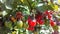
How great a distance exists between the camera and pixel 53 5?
3.25ft

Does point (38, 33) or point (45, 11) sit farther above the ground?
point (45, 11)

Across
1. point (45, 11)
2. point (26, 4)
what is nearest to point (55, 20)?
point (45, 11)

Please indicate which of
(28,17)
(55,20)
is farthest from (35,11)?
(55,20)

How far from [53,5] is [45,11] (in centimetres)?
7

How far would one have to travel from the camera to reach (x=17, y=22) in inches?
37.1

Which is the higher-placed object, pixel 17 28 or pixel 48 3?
pixel 48 3

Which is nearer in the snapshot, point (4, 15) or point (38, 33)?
point (4, 15)

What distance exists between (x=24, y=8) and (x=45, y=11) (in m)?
0.15

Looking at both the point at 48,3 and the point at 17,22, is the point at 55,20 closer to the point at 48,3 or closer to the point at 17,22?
the point at 48,3

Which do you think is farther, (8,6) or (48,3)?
(48,3)

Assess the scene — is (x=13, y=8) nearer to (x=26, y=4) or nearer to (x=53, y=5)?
(x=26, y=4)

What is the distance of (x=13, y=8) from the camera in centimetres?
93

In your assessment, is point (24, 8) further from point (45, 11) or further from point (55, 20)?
point (55, 20)

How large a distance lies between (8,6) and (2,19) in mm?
A: 134
